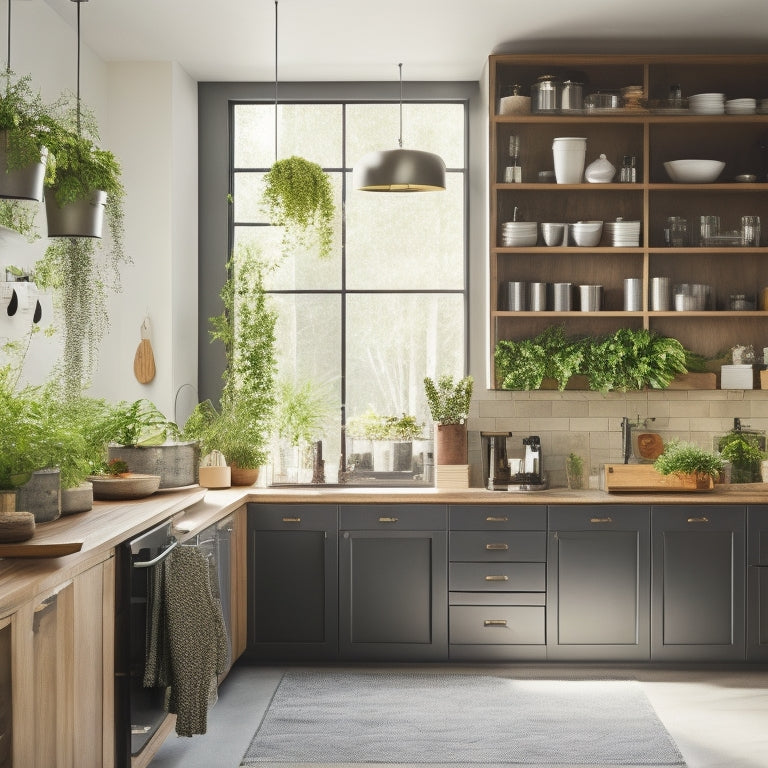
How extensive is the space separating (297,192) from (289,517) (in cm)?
171

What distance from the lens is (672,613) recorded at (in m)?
4.79

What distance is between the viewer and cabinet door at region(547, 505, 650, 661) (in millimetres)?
4801

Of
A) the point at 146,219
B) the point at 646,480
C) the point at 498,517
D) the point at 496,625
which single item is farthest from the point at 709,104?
the point at 146,219

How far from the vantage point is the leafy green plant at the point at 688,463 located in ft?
16.0

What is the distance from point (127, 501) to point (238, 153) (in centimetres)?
266

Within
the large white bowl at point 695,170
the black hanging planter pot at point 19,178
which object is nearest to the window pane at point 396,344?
the large white bowl at point 695,170

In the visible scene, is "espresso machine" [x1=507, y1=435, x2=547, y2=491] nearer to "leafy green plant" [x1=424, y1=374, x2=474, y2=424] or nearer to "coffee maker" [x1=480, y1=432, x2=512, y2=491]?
"coffee maker" [x1=480, y1=432, x2=512, y2=491]

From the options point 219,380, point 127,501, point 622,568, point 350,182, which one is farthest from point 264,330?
point 622,568

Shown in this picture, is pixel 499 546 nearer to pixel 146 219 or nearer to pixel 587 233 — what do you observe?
pixel 587 233

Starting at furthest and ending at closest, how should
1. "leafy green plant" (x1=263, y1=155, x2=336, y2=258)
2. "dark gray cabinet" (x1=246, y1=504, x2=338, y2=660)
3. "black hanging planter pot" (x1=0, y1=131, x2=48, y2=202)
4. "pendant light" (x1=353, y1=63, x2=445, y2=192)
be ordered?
"leafy green plant" (x1=263, y1=155, x2=336, y2=258) → "dark gray cabinet" (x1=246, y1=504, x2=338, y2=660) → "pendant light" (x1=353, y1=63, x2=445, y2=192) → "black hanging planter pot" (x1=0, y1=131, x2=48, y2=202)

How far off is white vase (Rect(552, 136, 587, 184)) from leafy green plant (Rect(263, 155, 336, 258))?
124cm

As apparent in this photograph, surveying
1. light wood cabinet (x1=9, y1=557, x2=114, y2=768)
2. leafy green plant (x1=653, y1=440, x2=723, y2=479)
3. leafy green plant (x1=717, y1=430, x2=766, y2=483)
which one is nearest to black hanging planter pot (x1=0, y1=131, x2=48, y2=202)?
light wood cabinet (x1=9, y1=557, x2=114, y2=768)

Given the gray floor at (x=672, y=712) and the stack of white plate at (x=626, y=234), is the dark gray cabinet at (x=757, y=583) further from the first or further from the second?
the stack of white plate at (x=626, y=234)

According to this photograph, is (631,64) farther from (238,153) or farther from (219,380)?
(219,380)
